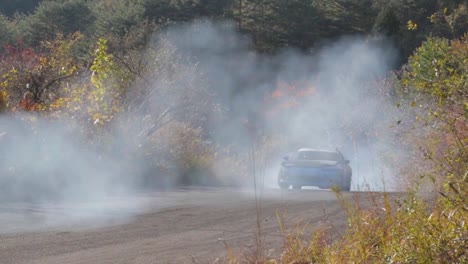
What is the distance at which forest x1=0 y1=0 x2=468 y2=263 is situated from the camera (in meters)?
9.20

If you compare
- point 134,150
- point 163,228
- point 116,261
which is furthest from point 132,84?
point 116,261

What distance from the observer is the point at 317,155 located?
94.0 feet

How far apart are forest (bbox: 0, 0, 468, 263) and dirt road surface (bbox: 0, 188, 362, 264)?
3.93ft

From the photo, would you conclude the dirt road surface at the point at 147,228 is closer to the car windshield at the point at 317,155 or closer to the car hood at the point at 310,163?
the car hood at the point at 310,163

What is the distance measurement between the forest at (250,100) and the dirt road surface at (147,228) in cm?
120

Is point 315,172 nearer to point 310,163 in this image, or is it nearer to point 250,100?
point 310,163

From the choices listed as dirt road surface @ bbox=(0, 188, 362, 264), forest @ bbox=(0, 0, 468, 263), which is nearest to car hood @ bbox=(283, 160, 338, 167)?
forest @ bbox=(0, 0, 468, 263)

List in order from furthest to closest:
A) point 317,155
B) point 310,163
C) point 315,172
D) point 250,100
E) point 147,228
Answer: point 250,100
point 317,155
point 310,163
point 315,172
point 147,228

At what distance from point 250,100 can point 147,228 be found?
131ft

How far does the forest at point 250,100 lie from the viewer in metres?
9.20

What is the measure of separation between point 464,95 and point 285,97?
44.1m

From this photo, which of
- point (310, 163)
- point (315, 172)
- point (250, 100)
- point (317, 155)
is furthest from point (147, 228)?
point (250, 100)

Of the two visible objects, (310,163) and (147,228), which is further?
(310,163)

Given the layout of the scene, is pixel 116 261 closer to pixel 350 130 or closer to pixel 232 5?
pixel 350 130
